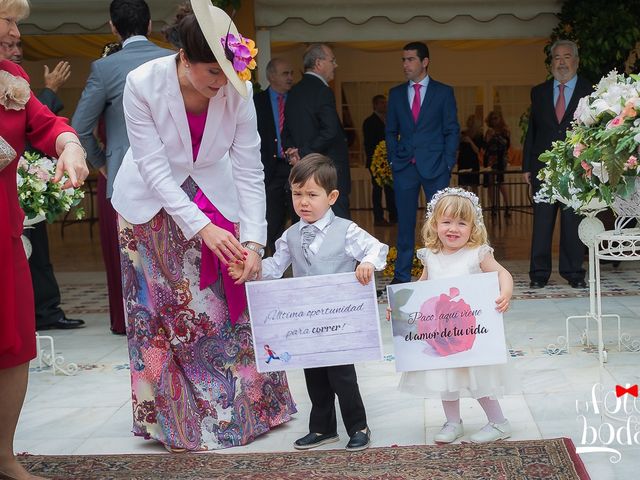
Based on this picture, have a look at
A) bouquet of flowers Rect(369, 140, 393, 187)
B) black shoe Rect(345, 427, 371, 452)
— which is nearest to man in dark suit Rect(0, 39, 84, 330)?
black shoe Rect(345, 427, 371, 452)

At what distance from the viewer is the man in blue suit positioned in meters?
7.72

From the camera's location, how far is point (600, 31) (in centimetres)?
853

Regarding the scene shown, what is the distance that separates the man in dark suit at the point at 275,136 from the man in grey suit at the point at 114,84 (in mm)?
2228

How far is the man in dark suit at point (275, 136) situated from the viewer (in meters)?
7.98

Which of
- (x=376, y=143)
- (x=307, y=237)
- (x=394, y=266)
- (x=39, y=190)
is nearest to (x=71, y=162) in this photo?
(x=307, y=237)

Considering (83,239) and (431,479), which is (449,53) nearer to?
(83,239)

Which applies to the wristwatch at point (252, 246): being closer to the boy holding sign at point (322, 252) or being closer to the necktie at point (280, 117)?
the boy holding sign at point (322, 252)

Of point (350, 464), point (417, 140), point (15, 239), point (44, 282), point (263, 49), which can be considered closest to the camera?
point (15, 239)

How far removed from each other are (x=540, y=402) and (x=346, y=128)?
12763mm

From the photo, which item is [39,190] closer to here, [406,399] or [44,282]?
[44,282]

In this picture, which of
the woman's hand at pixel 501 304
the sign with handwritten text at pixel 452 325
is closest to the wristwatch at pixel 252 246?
the sign with handwritten text at pixel 452 325

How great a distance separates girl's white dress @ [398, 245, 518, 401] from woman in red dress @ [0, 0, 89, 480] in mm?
1505

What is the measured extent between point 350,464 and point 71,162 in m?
1.55

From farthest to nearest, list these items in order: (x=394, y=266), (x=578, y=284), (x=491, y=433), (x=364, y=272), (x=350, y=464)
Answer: (x=394, y=266) < (x=578, y=284) < (x=491, y=433) < (x=350, y=464) < (x=364, y=272)
